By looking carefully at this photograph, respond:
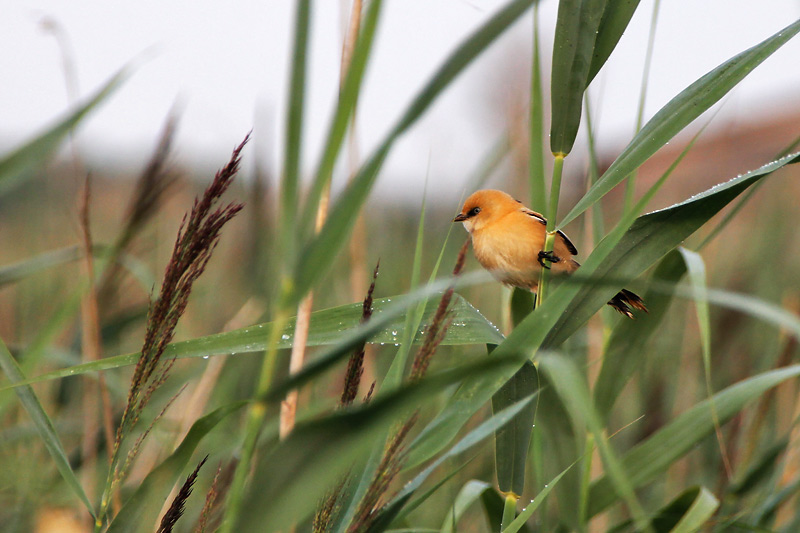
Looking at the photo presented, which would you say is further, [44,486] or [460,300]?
[44,486]

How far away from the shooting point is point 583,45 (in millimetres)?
756

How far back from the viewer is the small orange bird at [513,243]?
45.6 inches

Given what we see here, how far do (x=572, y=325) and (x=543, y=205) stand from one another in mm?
186

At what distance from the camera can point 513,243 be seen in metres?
1.34

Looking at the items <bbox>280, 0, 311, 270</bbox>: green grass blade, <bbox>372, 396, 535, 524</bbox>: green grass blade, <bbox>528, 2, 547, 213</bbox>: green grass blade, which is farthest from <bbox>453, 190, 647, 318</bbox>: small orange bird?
<bbox>280, 0, 311, 270</bbox>: green grass blade

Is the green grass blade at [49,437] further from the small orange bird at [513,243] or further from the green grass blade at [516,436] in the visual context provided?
the small orange bird at [513,243]

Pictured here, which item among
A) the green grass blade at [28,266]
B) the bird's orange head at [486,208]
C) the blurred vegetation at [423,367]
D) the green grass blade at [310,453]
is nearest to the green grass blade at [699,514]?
the blurred vegetation at [423,367]

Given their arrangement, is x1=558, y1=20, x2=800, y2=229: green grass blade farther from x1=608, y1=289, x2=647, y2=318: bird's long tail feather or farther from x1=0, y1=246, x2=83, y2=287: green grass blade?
x1=0, y1=246, x2=83, y2=287: green grass blade

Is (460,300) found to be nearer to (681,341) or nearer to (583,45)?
(583,45)

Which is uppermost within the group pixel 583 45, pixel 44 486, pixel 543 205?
pixel 583 45

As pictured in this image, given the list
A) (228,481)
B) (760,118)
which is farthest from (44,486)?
(760,118)

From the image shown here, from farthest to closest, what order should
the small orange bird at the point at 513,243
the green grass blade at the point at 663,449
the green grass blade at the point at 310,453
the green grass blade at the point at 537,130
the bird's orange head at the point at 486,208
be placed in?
1. the bird's orange head at the point at 486,208
2. the small orange bird at the point at 513,243
3. the green grass blade at the point at 663,449
4. the green grass blade at the point at 537,130
5. the green grass blade at the point at 310,453

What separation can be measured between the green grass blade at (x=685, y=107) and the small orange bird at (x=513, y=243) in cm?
31

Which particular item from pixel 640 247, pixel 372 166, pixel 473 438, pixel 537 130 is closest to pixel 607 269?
pixel 640 247
